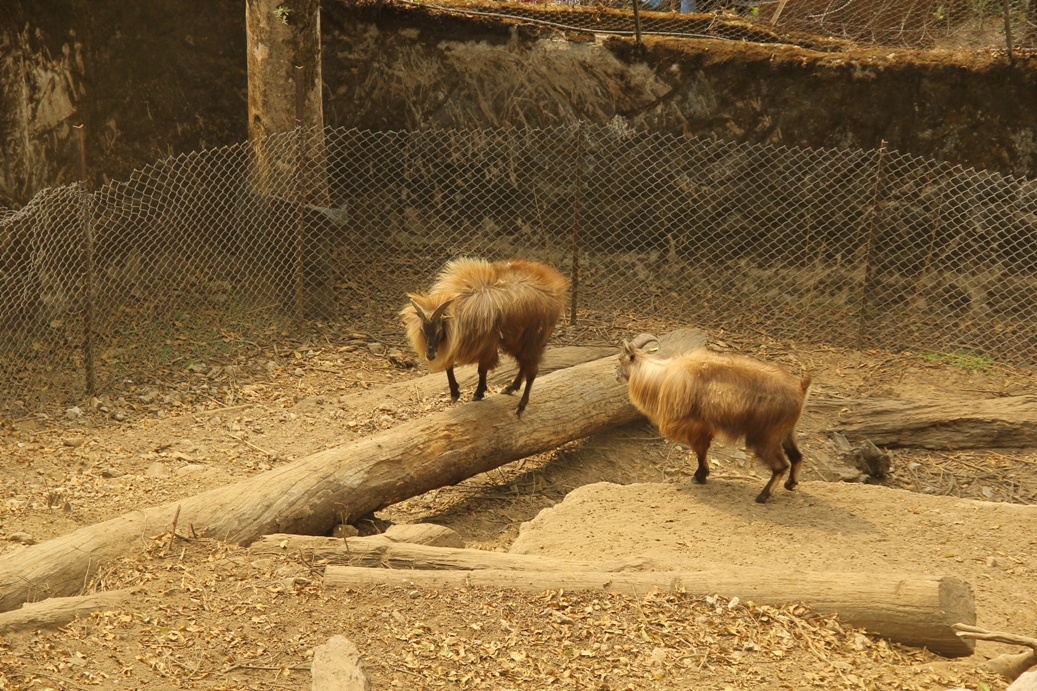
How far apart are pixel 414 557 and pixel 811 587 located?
7.25 ft

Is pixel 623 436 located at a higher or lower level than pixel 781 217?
lower

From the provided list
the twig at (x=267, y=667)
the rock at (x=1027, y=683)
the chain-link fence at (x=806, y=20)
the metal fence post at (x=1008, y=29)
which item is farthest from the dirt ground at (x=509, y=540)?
the chain-link fence at (x=806, y=20)

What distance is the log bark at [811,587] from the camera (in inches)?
199

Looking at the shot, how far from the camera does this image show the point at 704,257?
1127cm

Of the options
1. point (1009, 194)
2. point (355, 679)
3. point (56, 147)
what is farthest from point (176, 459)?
point (1009, 194)

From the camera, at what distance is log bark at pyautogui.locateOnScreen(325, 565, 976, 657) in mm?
5059

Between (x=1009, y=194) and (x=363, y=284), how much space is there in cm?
706

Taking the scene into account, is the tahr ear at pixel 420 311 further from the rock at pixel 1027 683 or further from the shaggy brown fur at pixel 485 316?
the rock at pixel 1027 683

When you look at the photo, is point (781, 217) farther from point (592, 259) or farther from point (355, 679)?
point (355, 679)

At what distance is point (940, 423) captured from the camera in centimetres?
870

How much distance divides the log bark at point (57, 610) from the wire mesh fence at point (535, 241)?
3780 millimetres

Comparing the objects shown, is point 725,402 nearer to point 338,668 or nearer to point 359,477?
point 359,477

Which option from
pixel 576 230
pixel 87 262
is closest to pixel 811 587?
pixel 576 230

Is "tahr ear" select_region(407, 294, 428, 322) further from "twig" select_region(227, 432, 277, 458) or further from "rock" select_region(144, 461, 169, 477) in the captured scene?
"rock" select_region(144, 461, 169, 477)
